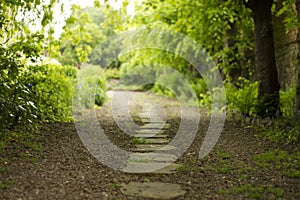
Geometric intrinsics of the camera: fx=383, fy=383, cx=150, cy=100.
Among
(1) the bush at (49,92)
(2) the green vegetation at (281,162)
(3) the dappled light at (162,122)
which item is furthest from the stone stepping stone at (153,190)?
(1) the bush at (49,92)

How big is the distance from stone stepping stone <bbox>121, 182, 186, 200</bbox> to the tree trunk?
3.61m

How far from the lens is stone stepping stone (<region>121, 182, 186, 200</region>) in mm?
2908

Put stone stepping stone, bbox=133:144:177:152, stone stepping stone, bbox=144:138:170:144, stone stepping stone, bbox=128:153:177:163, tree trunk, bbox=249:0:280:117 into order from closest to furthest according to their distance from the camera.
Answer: stone stepping stone, bbox=128:153:177:163 < stone stepping stone, bbox=133:144:177:152 < stone stepping stone, bbox=144:138:170:144 < tree trunk, bbox=249:0:280:117

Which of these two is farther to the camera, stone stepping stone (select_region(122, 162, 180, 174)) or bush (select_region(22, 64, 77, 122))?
bush (select_region(22, 64, 77, 122))

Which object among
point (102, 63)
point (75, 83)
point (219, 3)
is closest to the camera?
point (219, 3)

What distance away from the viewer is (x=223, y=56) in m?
9.23

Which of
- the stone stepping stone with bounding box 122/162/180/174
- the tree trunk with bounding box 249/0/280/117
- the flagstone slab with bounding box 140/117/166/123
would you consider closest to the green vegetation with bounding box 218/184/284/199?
the stone stepping stone with bounding box 122/162/180/174

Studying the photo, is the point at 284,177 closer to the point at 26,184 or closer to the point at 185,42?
the point at 26,184

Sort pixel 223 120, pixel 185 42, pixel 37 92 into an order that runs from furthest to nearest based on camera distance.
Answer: pixel 185 42
pixel 223 120
pixel 37 92

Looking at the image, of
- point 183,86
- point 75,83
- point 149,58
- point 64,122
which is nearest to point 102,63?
point 149,58

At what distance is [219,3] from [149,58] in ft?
18.7

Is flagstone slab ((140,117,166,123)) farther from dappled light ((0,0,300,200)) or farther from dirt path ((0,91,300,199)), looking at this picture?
dirt path ((0,91,300,199))

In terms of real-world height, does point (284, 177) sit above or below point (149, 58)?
below

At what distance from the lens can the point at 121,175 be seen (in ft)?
11.6
